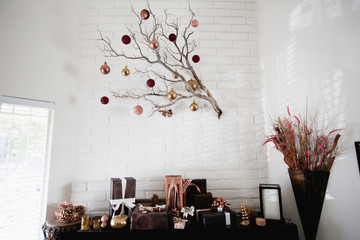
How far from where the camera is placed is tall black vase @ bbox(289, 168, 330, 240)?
112 cm

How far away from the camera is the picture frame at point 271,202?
1.33 metres

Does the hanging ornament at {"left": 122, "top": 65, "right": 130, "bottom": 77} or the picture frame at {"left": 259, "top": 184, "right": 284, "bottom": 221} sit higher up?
the hanging ornament at {"left": 122, "top": 65, "right": 130, "bottom": 77}

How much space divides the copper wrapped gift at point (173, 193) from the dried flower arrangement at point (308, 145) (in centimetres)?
79

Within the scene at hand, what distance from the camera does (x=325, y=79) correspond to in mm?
1179

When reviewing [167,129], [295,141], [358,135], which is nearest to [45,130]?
[167,129]

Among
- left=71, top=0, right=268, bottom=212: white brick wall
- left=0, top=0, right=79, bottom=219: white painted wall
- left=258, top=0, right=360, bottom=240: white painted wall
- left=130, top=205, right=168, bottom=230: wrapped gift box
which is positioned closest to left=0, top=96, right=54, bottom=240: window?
left=0, top=0, right=79, bottom=219: white painted wall

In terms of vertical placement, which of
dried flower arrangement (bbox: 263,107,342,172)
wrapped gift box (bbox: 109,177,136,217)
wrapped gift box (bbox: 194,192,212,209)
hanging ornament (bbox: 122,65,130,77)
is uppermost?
hanging ornament (bbox: 122,65,130,77)

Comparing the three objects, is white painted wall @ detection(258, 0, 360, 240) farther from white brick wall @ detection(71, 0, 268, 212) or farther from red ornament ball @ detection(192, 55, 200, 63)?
red ornament ball @ detection(192, 55, 200, 63)

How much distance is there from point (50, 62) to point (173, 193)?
1.52m

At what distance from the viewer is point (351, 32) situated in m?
1.02

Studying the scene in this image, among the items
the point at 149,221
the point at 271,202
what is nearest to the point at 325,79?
the point at 271,202

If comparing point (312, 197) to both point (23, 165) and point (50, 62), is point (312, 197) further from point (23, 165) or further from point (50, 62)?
point (50, 62)

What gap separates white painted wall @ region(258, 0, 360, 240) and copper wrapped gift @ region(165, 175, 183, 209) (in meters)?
0.87

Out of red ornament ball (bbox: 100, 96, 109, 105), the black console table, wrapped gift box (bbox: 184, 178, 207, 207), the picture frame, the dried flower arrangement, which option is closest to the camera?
the dried flower arrangement
